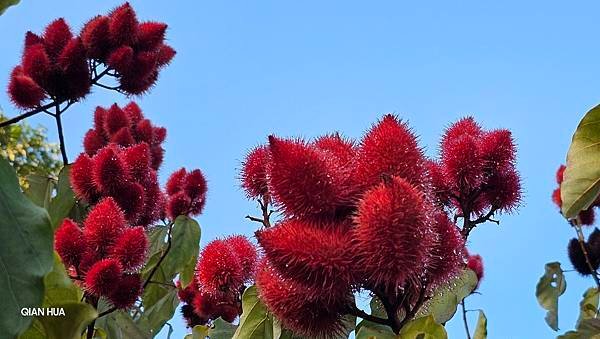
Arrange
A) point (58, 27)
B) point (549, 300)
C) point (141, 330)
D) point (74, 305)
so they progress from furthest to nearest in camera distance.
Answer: point (549, 300) < point (58, 27) < point (141, 330) < point (74, 305)

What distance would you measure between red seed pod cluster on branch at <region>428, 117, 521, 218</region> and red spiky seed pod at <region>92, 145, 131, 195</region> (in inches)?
36.1

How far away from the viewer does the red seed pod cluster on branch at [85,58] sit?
2.50 m

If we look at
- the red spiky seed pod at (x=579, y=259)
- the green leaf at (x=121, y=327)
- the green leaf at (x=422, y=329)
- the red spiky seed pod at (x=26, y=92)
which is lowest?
the green leaf at (x=422, y=329)

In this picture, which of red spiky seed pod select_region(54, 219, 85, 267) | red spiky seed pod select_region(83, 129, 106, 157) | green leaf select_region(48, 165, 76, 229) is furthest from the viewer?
red spiky seed pod select_region(83, 129, 106, 157)

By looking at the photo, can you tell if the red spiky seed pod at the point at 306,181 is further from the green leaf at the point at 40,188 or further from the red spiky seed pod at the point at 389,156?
the green leaf at the point at 40,188

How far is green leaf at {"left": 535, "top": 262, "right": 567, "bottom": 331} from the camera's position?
10.7 ft

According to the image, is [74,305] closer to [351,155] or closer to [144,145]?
[351,155]

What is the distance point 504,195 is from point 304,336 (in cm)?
64

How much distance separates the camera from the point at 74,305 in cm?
110

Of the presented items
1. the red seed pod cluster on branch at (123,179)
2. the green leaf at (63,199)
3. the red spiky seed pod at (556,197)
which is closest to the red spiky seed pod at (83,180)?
the red seed pod cluster on branch at (123,179)

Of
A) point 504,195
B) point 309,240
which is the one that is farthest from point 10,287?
point 504,195

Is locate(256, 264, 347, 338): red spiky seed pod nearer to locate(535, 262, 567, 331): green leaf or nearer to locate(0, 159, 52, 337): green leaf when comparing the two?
locate(0, 159, 52, 337): green leaf

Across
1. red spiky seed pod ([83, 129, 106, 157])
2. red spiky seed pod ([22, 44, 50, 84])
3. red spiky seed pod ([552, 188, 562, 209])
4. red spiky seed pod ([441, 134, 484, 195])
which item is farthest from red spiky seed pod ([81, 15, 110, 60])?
red spiky seed pod ([552, 188, 562, 209])

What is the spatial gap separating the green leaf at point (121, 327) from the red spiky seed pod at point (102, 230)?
14.6 inches
